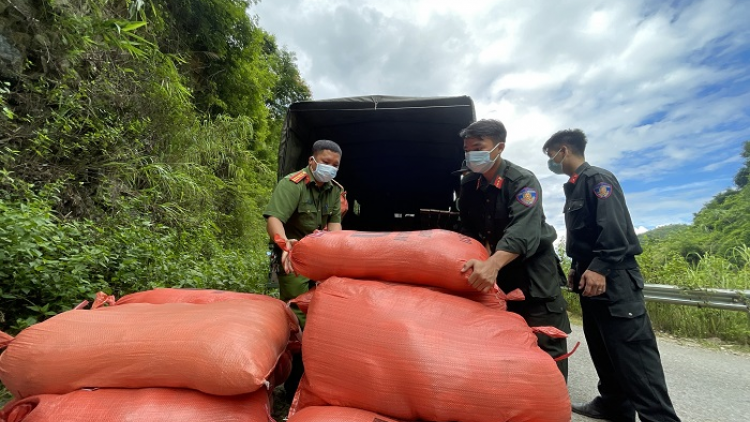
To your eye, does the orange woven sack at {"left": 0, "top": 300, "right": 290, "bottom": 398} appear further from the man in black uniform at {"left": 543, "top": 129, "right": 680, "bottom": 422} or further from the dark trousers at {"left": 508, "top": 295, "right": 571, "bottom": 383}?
the man in black uniform at {"left": 543, "top": 129, "right": 680, "bottom": 422}

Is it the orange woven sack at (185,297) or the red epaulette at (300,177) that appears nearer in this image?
the orange woven sack at (185,297)

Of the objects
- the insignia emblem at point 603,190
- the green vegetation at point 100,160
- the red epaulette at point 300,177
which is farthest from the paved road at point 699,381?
the green vegetation at point 100,160

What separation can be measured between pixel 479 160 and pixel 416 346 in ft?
3.24

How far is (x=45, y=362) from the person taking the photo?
102 cm

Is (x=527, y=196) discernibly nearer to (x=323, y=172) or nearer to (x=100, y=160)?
(x=323, y=172)

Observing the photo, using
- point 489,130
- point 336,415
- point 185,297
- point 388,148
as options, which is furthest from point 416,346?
point 388,148

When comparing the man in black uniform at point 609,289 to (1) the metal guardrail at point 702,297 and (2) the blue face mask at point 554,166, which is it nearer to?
(2) the blue face mask at point 554,166

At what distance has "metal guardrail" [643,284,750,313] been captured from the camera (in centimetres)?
307

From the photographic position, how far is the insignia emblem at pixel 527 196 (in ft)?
5.04

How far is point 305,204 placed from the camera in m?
2.10

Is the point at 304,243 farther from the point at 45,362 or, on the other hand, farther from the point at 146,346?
the point at 45,362

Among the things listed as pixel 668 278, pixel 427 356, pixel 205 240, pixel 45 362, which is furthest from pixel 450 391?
pixel 668 278

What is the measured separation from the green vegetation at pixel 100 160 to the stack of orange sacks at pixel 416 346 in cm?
156

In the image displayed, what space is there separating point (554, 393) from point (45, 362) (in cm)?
144
